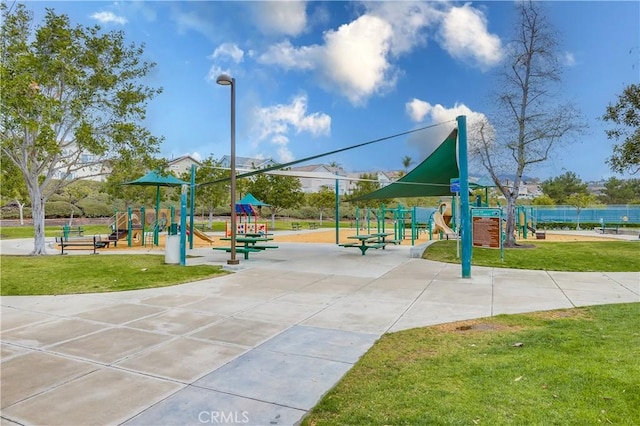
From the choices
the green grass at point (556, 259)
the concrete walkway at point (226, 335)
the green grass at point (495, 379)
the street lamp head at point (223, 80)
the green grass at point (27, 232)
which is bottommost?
the concrete walkway at point (226, 335)

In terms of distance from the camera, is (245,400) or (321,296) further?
(321,296)

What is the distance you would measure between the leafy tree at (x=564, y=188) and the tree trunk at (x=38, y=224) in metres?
59.8

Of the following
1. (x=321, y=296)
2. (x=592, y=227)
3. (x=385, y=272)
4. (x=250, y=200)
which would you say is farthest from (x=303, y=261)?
(x=592, y=227)

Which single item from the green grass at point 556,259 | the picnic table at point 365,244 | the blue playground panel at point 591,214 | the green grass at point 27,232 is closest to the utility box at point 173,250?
the picnic table at point 365,244

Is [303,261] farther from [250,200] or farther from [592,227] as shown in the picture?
[592,227]

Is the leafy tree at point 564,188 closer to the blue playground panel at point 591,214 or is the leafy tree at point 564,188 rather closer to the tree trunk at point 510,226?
the blue playground panel at point 591,214

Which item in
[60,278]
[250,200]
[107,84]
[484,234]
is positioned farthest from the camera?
[250,200]

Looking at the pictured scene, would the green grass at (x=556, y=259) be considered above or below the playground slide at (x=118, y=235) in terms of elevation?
below

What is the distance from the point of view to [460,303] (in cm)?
635

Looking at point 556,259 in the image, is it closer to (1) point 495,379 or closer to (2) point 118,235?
(1) point 495,379

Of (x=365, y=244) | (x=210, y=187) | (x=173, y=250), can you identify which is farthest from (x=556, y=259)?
(x=210, y=187)

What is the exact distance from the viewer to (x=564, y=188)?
5781 cm

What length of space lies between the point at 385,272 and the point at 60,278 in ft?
23.1

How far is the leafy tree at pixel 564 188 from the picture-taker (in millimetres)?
57062
